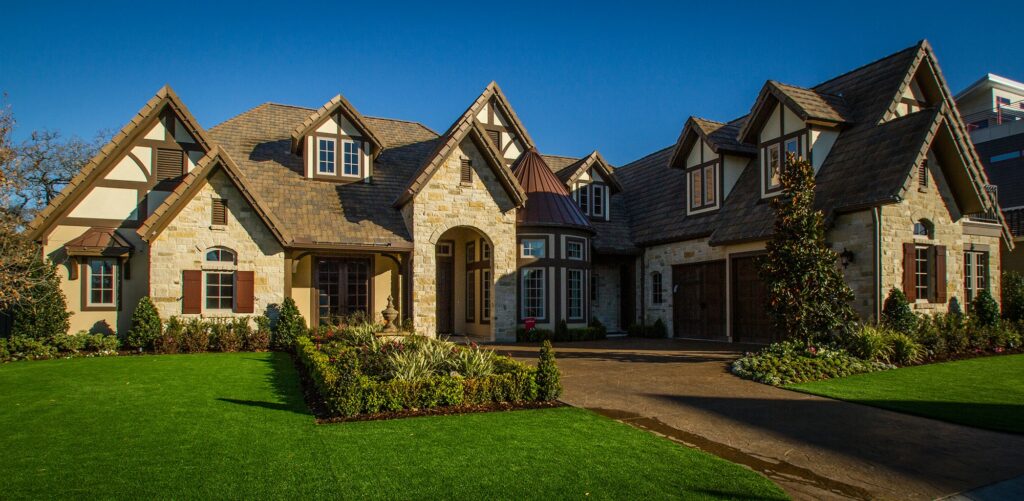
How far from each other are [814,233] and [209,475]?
12.7m

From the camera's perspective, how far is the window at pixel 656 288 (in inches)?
902

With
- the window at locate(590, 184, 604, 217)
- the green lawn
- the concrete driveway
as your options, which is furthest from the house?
the concrete driveway

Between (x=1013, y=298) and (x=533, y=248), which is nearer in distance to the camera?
(x=1013, y=298)

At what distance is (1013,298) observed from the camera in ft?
62.3

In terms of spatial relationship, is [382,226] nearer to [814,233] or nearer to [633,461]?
[814,233]

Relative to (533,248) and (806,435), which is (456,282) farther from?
(806,435)

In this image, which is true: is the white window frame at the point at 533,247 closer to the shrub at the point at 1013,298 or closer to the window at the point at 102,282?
the window at the point at 102,282

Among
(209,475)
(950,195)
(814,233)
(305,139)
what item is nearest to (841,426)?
(814,233)

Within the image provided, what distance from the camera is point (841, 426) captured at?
8.40m

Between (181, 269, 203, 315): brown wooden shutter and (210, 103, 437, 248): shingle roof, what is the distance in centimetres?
268

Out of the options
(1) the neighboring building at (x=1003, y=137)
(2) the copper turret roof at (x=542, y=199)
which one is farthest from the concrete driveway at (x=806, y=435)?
(1) the neighboring building at (x=1003, y=137)

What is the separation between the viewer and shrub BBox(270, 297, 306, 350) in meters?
17.0

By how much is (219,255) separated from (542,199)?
10.2m

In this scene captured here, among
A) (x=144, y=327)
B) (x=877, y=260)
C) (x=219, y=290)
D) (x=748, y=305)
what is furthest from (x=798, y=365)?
(x=144, y=327)
